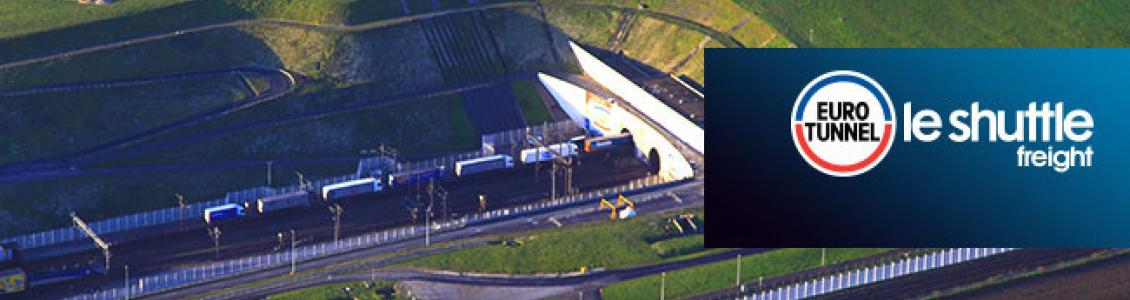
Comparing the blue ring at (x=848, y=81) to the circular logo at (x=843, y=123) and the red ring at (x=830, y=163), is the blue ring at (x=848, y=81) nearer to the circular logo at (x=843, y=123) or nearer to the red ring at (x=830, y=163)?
the circular logo at (x=843, y=123)

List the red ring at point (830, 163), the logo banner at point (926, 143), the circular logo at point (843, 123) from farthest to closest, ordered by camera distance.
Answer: the red ring at point (830, 163) → the circular logo at point (843, 123) → the logo banner at point (926, 143)

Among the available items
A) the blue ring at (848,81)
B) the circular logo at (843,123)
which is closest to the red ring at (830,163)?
the circular logo at (843,123)

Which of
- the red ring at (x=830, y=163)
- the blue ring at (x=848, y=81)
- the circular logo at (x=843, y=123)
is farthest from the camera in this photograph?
the red ring at (x=830, y=163)

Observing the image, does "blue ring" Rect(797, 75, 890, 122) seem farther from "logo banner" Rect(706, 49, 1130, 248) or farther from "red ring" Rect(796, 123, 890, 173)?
"red ring" Rect(796, 123, 890, 173)

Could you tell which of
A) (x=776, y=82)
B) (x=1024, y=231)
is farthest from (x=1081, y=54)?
(x=776, y=82)

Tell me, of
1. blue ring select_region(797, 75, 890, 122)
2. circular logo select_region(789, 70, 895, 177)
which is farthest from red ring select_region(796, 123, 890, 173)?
blue ring select_region(797, 75, 890, 122)

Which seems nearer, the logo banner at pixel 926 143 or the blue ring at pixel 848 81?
the logo banner at pixel 926 143

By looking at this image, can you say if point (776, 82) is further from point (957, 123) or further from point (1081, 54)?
point (1081, 54)

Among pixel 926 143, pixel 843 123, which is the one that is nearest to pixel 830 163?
pixel 843 123
